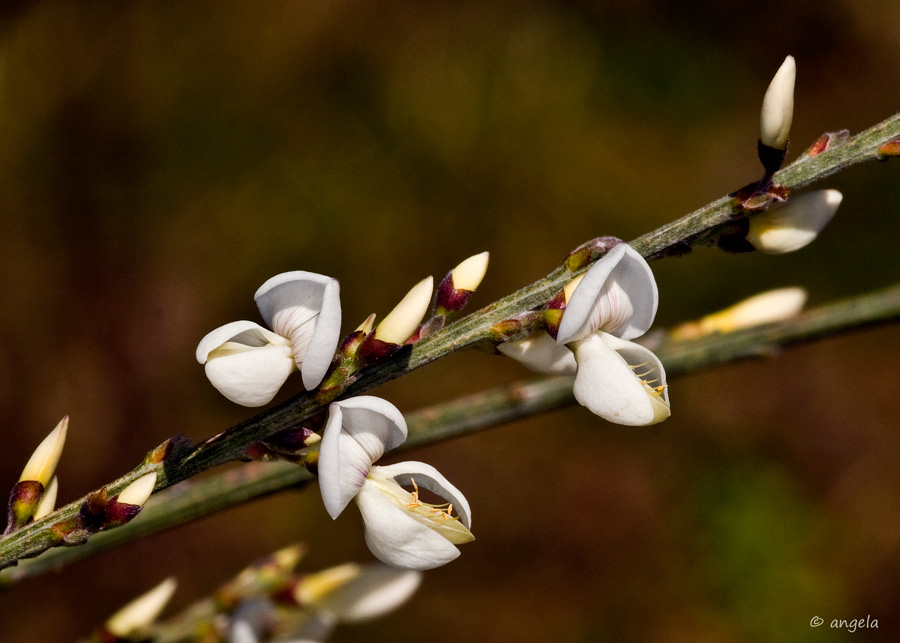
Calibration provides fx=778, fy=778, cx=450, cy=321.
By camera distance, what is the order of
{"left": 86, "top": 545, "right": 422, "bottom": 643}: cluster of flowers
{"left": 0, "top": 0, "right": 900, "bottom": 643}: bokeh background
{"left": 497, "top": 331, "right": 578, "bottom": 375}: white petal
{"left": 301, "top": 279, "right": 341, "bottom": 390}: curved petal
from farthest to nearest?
1. {"left": 0, "top": 0, "right": 900, "bottom": 643}: bokeh background
2. {"left": 86, "top": 545, "right": 422, "bottom": 643}: cluster of flowers
3. {"left": 497, "top": 331, "right": 578, "bottom": 375}: white petal
4. {"left": 301, "top": 279, "right": 341, "bottom": 390}: curved petal

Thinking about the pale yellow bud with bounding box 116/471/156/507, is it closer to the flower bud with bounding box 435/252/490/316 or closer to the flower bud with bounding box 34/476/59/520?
the flower bud with bounding box 34/476/59/520

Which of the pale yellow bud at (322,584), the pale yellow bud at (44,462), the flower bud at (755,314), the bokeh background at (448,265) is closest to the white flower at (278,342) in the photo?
the pale yellow bud at (44,462)

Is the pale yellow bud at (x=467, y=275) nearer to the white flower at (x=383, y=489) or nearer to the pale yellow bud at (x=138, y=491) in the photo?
the white flower at (x=383, y=489)

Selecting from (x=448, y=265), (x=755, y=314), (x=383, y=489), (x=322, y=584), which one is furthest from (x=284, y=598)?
(x=448, y=265)

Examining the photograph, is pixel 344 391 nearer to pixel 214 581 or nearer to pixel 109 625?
pixel 109 625

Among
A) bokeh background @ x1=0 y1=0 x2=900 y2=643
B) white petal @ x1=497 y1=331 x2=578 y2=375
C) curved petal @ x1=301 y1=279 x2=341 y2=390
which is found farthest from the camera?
bokeh background @ x1=0 y1=0 x2=900 y2=643

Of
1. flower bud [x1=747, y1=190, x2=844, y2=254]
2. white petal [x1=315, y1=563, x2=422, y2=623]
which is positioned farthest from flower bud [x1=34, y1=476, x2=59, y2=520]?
flower bud [x1=747, y1=190, x2=844, y2=254]
